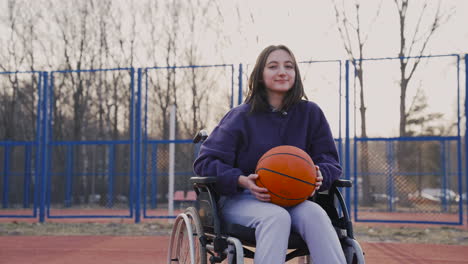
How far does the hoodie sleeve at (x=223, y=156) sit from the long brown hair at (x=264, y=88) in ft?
0.45

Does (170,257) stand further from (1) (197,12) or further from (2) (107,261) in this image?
(1) (197,12)

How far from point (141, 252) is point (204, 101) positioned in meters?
9.39

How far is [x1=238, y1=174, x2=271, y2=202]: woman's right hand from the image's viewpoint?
95.6 inches

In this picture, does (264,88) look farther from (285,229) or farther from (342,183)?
(285,229)

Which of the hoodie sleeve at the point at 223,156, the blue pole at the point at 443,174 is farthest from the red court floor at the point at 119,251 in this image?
the blue pole at the point at 443,174

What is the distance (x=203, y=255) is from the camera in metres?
2.64

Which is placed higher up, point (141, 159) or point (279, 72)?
point (279, 72)

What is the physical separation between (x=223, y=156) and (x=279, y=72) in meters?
0.50

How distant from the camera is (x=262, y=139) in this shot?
2.68 metres

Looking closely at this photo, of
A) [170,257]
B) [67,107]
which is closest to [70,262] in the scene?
[170,257]

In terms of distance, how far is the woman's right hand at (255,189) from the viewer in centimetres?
243

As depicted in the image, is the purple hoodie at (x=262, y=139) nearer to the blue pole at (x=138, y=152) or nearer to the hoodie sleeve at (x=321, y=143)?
the hoodie sleeve at (x=321, y=143)

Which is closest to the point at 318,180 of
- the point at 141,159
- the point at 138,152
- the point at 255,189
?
the point at 255,189

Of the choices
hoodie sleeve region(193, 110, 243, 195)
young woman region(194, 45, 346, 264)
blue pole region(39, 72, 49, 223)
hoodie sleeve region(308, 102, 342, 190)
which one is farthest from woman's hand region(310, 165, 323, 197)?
blue pole region(39, 72, 49, 223)
